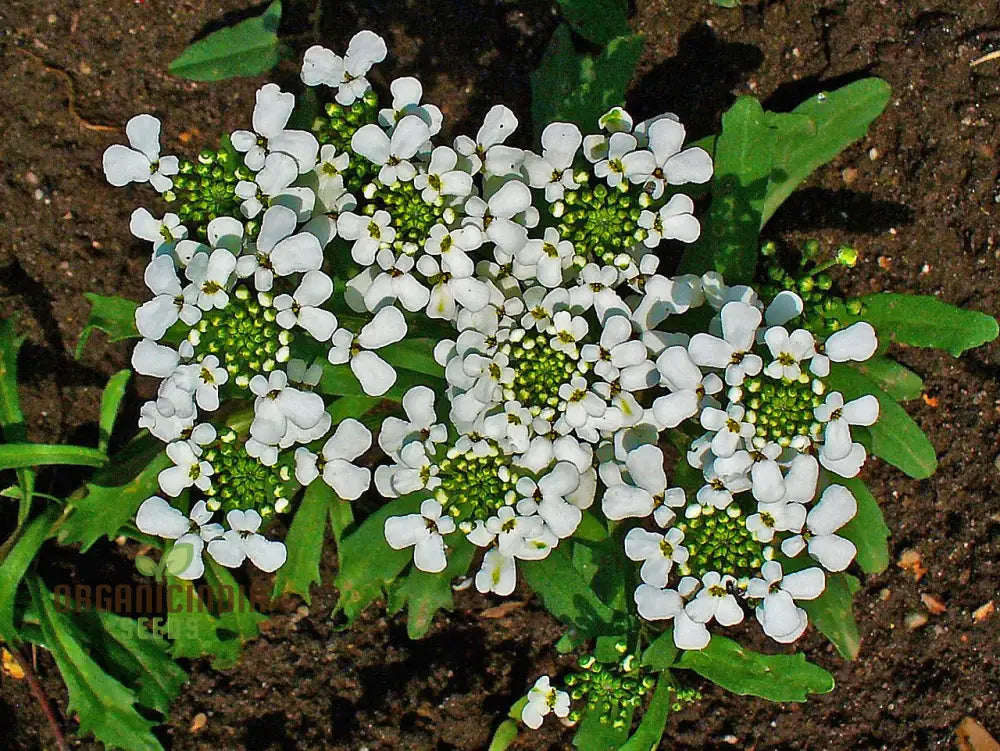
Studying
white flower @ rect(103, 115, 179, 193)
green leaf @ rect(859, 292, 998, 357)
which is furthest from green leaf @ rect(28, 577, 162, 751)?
green leaf @ rect(859, 292, 998, 357)

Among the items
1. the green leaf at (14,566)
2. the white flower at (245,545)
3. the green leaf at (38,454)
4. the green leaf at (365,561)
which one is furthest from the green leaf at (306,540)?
the green leaf at (14,566)

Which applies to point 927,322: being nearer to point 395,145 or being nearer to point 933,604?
point 933,604

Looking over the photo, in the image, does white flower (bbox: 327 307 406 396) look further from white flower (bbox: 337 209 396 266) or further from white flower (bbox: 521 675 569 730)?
white flower (bbox: 521 675 569 730)

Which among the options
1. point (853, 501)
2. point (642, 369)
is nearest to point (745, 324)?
point (642, 369)

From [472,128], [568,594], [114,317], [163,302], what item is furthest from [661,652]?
[472,128]

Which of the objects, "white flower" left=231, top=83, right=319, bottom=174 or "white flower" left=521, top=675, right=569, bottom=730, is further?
"white flower" left=521, top=675, right=569, bottom=730

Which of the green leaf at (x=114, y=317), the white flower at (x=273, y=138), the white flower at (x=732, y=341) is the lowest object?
the white flower at (x=732, y=341)

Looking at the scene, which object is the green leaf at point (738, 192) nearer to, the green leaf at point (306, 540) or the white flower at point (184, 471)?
the green leaf at point (306, 540)
